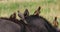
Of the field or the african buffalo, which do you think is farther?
the field

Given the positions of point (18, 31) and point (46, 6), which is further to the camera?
point (46, 6)

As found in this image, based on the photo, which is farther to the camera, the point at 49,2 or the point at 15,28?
the point at 49,2

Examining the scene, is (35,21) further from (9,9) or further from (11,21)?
(9,9)

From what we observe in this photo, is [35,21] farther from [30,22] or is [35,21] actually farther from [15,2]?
[15,2]

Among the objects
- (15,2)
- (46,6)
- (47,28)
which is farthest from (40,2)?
(47,28)

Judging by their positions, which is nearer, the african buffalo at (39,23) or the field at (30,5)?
the african buffalo at (39,23)

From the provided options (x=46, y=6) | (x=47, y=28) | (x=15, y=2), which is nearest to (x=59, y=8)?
(x=46, y=6)

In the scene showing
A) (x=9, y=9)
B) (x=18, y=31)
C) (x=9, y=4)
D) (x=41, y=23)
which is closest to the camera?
(x=18, y=31)

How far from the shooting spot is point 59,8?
5.32 m

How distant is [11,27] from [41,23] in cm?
20

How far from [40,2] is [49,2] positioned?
0.22 metres

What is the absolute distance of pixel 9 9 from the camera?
506 cm

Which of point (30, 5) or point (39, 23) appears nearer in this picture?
point (39, 23)

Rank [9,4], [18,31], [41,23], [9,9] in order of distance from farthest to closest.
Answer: [9,4] → [9,9] → [41,23] → [18,31]
